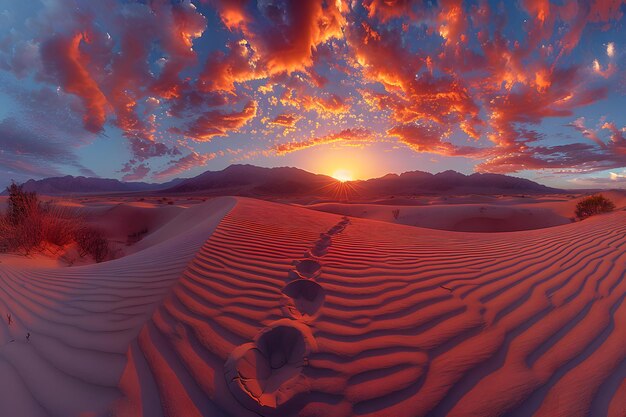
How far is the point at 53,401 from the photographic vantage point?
154 centimetres

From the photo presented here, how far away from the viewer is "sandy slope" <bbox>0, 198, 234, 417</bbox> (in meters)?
1.56

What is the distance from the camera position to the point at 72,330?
224 centimetres

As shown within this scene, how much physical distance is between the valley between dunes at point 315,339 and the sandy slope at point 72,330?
0.04 feet

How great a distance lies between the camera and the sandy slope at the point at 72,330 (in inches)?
61.4

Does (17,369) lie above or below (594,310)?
below

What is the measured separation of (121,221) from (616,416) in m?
16.4

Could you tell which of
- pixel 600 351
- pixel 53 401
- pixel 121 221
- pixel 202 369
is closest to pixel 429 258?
pixel 600 351

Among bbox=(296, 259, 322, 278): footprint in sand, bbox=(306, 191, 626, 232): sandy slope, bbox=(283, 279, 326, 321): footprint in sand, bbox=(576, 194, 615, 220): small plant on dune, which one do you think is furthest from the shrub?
bbox=(576, 194, 615, 220): small plant on dune

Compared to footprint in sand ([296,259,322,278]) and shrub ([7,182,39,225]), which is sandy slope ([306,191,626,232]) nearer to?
footprint in sand ([296,259,322,278])

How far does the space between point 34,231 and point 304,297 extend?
703cm

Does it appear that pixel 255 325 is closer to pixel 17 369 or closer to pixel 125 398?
pixel 125 398

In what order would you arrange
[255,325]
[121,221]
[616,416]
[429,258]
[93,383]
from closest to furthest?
[616,416] → [93,383] → [255,325] → [429,258] → [121,221]

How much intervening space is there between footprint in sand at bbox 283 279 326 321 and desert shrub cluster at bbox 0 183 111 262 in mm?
6182

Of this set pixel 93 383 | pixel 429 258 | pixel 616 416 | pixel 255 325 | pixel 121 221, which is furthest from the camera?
pixel 121 221
